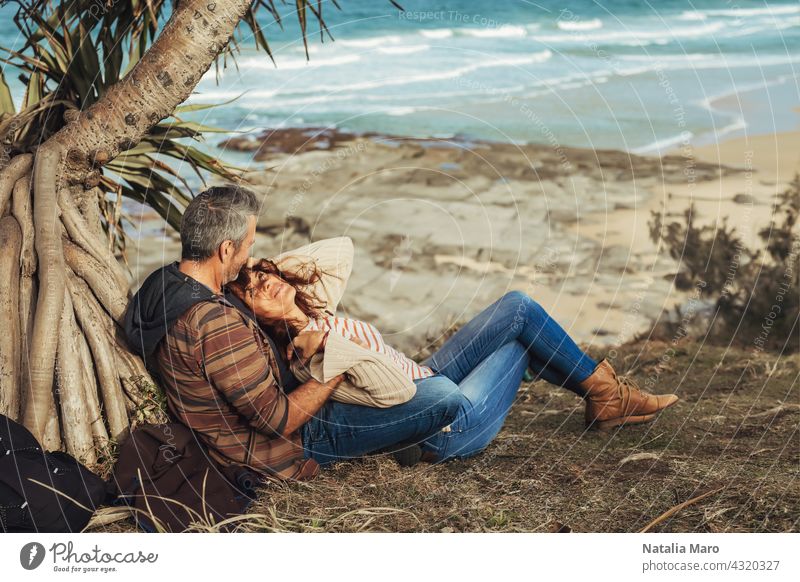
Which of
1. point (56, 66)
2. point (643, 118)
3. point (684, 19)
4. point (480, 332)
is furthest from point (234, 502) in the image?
point (684, 19)

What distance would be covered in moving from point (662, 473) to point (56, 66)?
326cm

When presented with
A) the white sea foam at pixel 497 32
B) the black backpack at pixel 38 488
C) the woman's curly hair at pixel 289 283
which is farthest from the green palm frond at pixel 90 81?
the white sea foam at pixel 497 32

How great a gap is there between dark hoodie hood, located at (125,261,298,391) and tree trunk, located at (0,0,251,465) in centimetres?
26

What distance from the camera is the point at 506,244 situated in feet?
31.0

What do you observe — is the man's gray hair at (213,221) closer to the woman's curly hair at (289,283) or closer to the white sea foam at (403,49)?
the woman's curly hair at (289,283)

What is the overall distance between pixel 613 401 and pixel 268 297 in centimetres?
169

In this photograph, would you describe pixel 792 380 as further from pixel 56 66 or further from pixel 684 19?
pixel 684 19

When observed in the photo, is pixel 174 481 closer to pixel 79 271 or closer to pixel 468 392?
pixel 79 271

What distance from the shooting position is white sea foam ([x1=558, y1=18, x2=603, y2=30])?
2255 centimetres

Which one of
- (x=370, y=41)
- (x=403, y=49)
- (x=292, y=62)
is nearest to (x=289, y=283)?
(x=292, y=62)

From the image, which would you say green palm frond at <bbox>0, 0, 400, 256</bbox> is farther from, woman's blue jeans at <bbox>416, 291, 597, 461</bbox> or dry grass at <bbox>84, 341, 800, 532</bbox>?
dry grass at <bbox>84, 341, 800, 532</bbox>

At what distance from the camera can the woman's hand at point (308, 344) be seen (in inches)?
139

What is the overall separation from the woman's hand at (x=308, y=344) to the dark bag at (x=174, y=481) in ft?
1.57

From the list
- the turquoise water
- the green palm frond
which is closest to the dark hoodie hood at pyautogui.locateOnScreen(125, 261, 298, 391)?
the green palm frond
